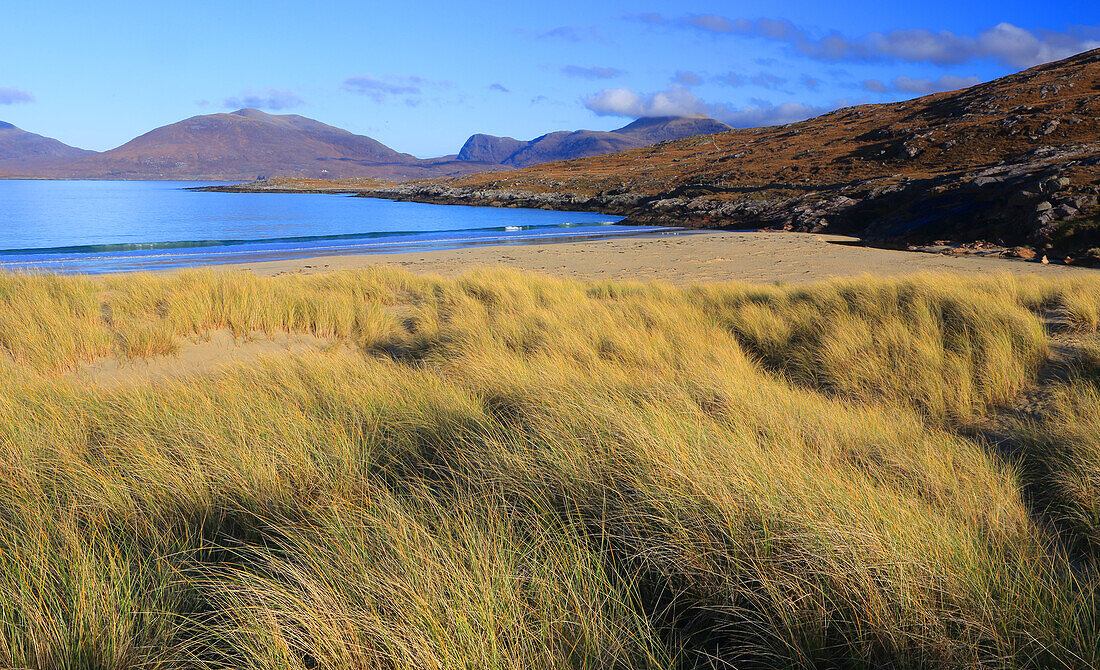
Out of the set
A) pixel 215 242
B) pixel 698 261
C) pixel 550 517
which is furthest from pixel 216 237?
pixel 550 517

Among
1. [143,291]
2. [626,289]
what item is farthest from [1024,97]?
[143,291]

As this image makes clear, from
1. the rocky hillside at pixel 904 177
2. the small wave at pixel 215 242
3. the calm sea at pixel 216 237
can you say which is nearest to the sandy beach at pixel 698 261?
the rocky hillside at pixel 904 177

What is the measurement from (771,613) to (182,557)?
79.3 inches

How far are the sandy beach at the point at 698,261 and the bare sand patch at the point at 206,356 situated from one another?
23.3 ft

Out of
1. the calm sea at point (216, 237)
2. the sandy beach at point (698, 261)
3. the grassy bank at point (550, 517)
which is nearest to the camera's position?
the grassy bank at point (550, 517)

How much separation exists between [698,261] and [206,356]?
12963 mm

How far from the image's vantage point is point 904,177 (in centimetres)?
2808

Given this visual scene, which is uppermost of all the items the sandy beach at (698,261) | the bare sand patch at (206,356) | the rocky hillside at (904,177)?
the rocky hillside at (904,177)

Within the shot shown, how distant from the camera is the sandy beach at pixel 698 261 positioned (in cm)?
1298

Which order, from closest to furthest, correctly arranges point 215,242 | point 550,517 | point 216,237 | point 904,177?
point 550,517, point 215,242, point 216,237, point 904,177

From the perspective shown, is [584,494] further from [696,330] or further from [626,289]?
[626,289]

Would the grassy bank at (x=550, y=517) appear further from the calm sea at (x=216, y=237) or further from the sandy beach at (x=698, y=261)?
the calm sea at (x=216, y=237)

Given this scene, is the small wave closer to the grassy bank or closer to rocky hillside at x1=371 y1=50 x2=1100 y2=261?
rocky hillside at x1=371 y1=50 x2=1100 y2=261

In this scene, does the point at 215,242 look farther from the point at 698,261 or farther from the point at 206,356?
the point at 206,356
